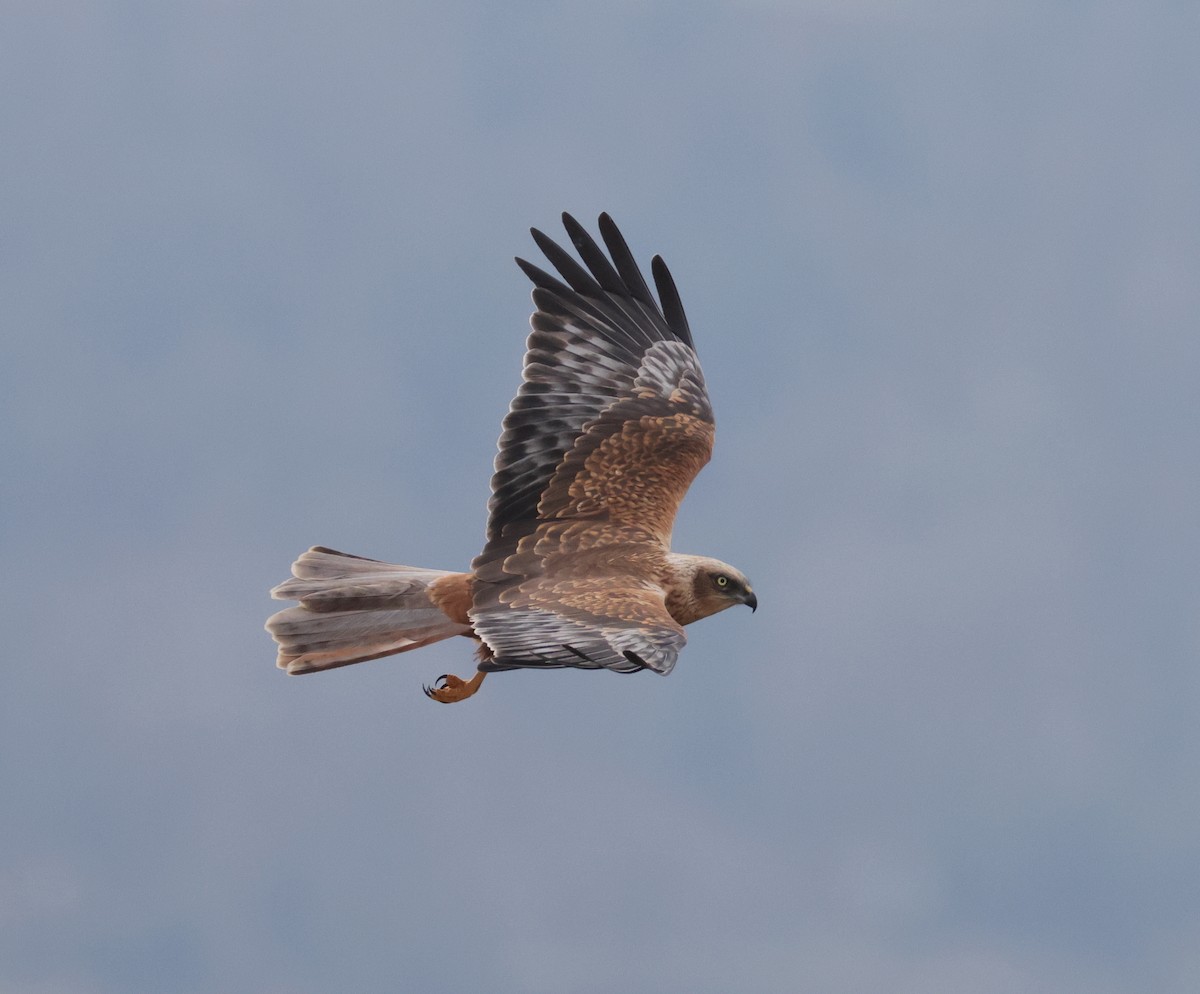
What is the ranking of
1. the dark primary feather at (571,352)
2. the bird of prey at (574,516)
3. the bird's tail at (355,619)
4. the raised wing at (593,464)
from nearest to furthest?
the raised wing at (593,464) < the bird of prey at (574,516) < the bird's tail at (355,619) < the dark primary feather at (571,352)

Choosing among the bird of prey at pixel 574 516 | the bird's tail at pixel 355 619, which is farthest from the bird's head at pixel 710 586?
the bird's tail at pixel 355 619

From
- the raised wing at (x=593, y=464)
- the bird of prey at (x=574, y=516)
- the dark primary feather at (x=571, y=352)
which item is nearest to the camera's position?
the raised wing at (x=593, y=464)

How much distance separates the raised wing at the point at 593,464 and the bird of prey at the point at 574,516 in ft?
0.04

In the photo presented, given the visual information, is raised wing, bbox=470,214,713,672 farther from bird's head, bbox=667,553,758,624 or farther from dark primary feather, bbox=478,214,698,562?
bird's head, bbox=667,553,758,624

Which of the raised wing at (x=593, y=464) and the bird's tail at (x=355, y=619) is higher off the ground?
the raised wing at (x=593, y=464)

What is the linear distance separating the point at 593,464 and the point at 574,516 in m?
0.53

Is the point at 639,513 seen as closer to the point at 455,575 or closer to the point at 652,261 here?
the point at 455,575

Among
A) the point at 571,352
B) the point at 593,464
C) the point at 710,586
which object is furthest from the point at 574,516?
the point at 571,352

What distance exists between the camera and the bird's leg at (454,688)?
12.8 metres

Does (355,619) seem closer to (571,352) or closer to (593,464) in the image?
(593,464)

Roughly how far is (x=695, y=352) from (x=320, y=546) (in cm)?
346

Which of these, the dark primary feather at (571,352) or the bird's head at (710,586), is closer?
the bird's head at (710,586)

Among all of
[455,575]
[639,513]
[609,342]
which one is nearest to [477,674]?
[455,575]

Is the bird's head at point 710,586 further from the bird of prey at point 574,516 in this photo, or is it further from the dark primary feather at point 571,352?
the dark primary feather at point 571,352
